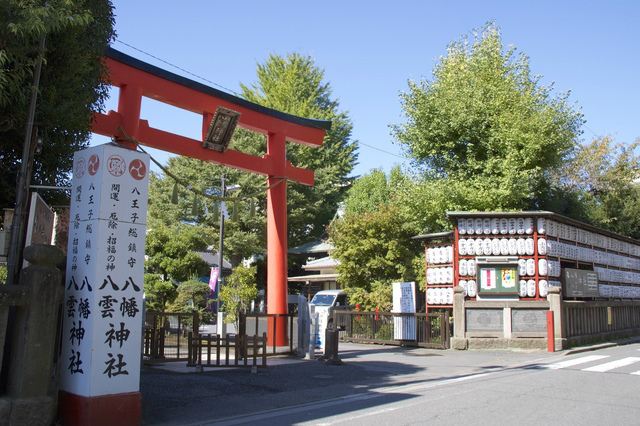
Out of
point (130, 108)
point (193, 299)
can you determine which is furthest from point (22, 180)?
point (193, 299)

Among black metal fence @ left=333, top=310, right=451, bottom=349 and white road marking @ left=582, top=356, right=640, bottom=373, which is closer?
white road marking @ left=582, top=356, right=640, bottom=373

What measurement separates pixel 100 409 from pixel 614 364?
40.4 feet

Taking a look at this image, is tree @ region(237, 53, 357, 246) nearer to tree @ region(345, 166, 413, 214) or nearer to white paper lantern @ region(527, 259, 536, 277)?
tree @ region(345, 166, 413, 214)

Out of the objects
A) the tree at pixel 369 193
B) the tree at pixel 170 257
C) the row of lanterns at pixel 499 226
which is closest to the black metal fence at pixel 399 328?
the row of lanterns at pixel 499 226

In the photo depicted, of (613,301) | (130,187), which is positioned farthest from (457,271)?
(130,187)

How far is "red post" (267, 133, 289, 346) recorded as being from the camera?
1656cm

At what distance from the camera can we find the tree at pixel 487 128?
75.8 ft

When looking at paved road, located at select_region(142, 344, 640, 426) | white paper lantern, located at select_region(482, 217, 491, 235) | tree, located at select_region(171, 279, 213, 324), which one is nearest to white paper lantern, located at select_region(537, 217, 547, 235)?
white paper lantern, located at select_region(482, 217, 491, 235)

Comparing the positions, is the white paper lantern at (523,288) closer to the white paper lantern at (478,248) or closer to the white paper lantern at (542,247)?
the white paper lantern at (542,247)

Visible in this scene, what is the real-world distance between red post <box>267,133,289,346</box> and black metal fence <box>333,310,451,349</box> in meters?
2.60

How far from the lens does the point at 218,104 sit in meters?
14.9

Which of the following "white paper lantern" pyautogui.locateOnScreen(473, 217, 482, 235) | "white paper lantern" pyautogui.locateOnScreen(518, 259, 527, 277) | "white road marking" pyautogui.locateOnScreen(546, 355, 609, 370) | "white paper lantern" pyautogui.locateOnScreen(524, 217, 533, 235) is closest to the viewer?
"white road marking" pyautogui.locateOnScreen(546, 355, 609, 370)

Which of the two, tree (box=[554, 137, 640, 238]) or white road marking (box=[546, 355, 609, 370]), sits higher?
tree (box=[554, 137, 640, 238])

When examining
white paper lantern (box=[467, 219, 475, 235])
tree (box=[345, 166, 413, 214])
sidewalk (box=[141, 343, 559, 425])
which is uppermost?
tree (box=[345, 166, 413, 214])
